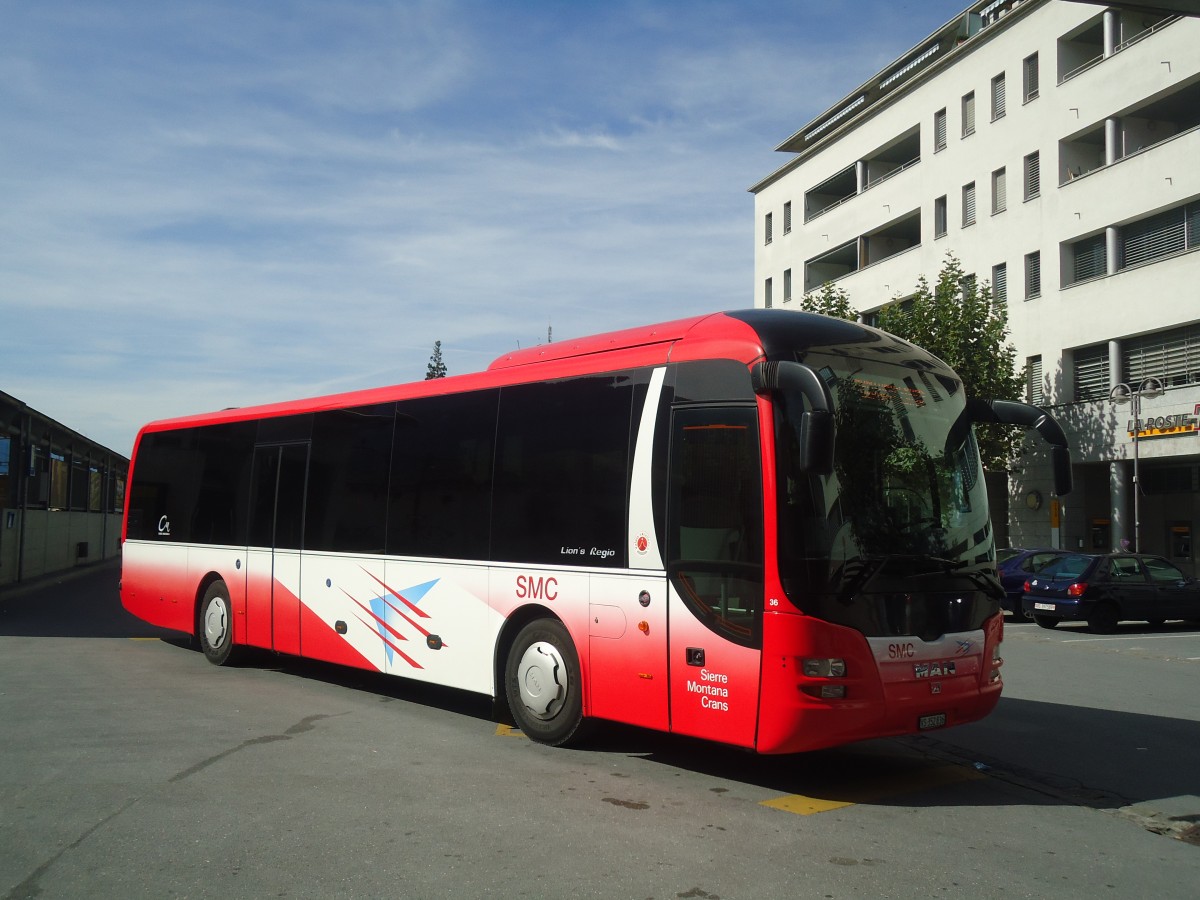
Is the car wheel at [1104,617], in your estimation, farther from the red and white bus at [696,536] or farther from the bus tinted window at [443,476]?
the bus tinted window at [443,476]

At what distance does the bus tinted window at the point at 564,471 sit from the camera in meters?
8.44

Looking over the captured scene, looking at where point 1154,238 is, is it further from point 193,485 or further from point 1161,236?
point 193,485

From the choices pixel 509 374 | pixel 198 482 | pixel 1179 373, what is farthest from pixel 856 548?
pixel 1179 373

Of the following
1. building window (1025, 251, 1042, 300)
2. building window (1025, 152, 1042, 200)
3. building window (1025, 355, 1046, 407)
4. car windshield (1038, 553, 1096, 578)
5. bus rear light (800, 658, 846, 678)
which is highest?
building window (1025, 152, 1042, 200)

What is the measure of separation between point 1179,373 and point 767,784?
27.8 metres

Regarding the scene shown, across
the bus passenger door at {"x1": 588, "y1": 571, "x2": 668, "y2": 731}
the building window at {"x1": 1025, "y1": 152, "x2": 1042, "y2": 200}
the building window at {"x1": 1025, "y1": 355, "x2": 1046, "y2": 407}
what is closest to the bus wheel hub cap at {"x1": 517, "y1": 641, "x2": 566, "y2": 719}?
the bus passenger door at {"x1": 588, "y1": 571, "x2": 668, "y2": 731}

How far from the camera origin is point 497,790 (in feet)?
23.6

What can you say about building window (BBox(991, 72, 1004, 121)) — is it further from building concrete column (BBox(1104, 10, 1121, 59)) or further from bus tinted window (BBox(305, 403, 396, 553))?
bus tinted window (BBox(305, 403, 396, 553))

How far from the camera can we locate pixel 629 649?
8.01 metres

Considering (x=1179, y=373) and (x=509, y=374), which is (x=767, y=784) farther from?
(x=1179, y=373)

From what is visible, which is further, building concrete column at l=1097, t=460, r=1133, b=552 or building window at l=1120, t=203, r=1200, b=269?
building concrete column at l=1097, t=460, r=1133, b=552

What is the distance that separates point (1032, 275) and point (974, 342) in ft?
13.5

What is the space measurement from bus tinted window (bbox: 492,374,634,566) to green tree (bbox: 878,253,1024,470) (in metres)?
26.1

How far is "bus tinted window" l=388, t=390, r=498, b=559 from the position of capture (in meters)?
9.83
